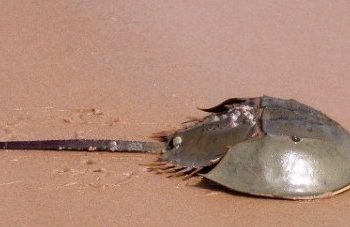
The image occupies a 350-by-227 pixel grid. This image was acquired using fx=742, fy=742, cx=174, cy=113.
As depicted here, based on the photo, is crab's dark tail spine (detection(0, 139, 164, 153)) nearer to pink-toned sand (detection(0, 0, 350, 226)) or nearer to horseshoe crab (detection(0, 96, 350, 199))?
pink-toned sand (detection(0, 0, 350, 226))

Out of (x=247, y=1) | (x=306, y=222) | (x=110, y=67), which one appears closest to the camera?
(x=306, y=222)

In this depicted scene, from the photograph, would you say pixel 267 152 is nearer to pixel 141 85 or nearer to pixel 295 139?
pixel 295 139

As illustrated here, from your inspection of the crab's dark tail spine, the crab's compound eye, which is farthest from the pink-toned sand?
the crab's compound eye

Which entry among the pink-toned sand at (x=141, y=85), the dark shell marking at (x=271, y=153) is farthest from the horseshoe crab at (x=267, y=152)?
the pink-toned sand at (x=141, y=85)

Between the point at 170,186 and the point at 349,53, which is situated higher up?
the point at 349,53

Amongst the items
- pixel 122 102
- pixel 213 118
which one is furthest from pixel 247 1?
pixel 213 118

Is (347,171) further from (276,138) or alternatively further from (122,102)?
(122,102)

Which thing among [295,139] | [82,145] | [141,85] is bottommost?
[82,145]

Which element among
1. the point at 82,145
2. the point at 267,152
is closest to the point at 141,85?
the point at 82,145
